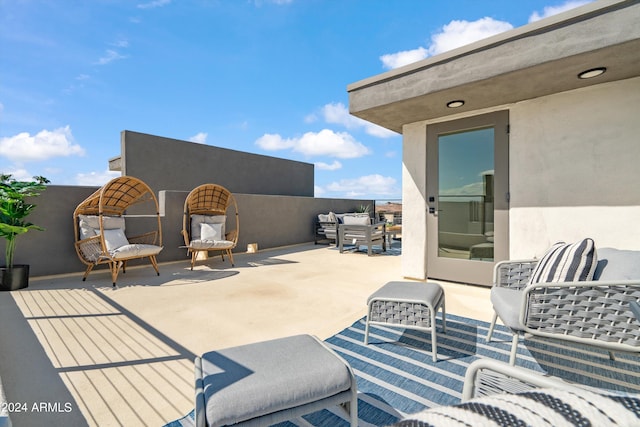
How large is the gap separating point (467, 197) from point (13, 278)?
614cm

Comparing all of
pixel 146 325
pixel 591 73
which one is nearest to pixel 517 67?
pixel 591 73

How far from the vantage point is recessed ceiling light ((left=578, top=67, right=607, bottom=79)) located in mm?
2724

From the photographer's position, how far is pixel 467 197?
3947mm

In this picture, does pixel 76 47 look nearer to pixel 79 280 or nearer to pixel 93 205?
pixel 93 205

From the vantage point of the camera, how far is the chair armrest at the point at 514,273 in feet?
7.85

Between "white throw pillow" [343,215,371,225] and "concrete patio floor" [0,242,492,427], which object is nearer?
"concrete patio floor" [0,242,492,427]

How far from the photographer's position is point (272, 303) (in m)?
3.29

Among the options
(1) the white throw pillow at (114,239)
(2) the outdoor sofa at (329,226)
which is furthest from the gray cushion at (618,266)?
(2) the outdoor sofa at (329,226)

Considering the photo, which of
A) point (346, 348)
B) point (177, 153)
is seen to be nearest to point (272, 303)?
point (346, 348)

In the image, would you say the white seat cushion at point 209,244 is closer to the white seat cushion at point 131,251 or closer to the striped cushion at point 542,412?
the white seat cushion at point 131,251

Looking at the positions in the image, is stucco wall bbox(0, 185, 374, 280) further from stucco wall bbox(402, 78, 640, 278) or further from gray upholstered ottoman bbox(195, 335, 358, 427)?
stucco wall bbox(402, 78, 640, 278)

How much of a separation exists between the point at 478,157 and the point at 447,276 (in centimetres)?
168

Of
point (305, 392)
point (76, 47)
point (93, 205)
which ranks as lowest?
point (305, 392)

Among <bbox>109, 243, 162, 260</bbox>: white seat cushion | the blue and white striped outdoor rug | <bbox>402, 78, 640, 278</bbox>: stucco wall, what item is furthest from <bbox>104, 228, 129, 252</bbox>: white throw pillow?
<bbox>402, 78, 640, 278</bbox>: stucco wall
